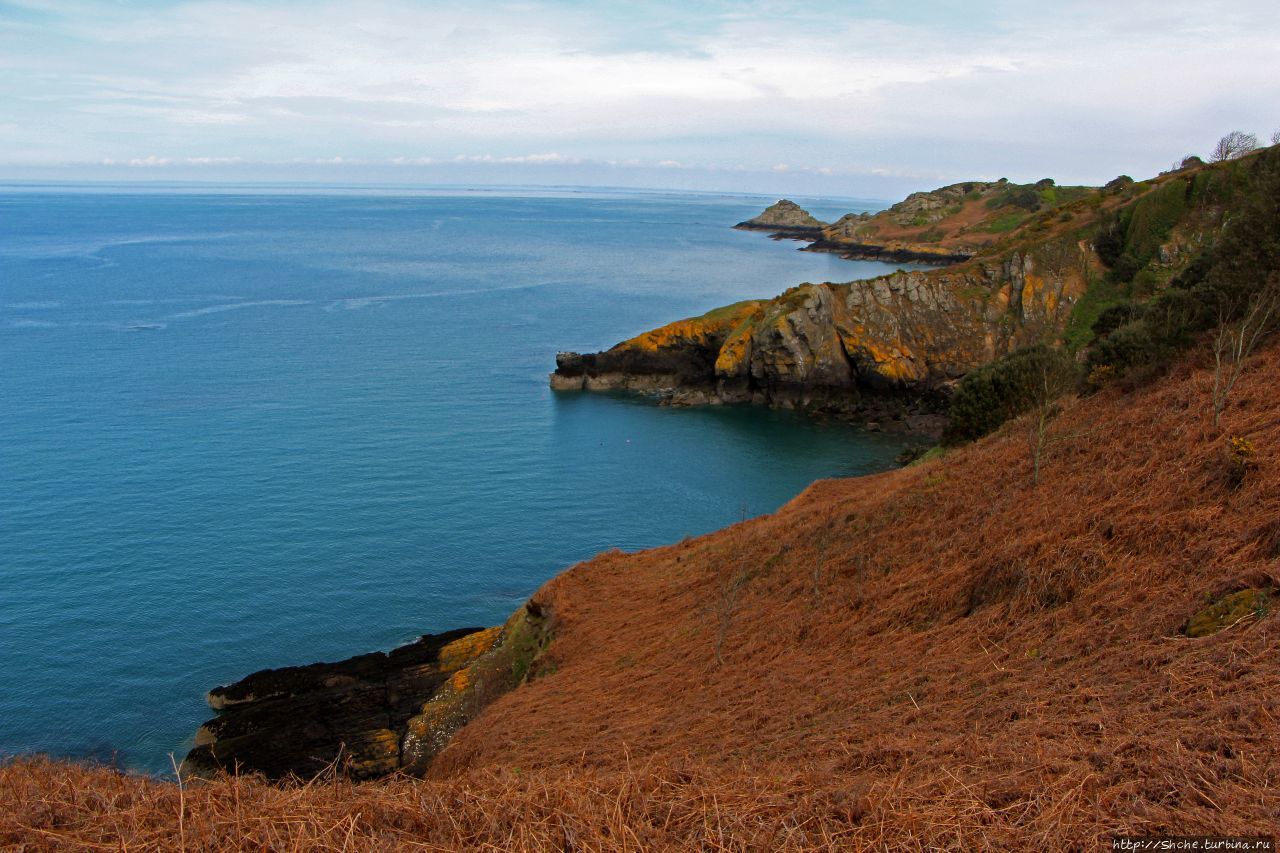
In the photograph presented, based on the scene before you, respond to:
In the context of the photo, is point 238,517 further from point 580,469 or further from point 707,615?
point 707,615

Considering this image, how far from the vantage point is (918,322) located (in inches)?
2662

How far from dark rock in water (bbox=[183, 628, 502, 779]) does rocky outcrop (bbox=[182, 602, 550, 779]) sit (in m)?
0.03

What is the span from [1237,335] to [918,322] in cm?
4746

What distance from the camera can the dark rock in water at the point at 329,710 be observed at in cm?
2509

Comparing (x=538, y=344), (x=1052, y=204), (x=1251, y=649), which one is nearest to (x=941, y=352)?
(x=538, y=344)

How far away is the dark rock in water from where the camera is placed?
2509cm

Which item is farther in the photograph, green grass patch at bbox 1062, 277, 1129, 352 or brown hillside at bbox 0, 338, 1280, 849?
green grass patch at bbox 1062, 277, 1129, 352

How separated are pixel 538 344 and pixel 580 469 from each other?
33700mm

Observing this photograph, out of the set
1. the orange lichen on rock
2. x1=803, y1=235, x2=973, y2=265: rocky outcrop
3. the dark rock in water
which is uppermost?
x1=803, y1=235, x2=973, y2=265: rocky outcrop

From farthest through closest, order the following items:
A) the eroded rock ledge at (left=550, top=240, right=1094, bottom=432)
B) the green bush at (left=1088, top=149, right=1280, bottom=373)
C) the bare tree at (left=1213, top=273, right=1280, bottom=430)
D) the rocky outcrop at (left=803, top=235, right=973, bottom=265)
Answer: the rocky outcrop at (left=803, top=235, right=973, bottom=265)
the eroded rock ledge at (left=550, top=240, right=1094, bottom=432)
the green bush at (left=1088, top=149, right=1280, bottom=373)
the bare tree at (left=1213, top=273, right=1280, bottom=430)

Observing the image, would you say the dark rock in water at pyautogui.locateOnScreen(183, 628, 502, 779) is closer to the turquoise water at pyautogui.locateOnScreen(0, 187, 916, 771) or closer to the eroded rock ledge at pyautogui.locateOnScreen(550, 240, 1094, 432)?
the turquoise water at pyautogui.locateOnScreen(0, 187, 916, 771)

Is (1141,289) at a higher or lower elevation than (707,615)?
higher

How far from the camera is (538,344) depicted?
84.1 metres

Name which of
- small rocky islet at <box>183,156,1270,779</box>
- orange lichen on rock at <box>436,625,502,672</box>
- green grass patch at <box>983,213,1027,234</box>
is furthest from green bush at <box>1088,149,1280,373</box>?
green grass patch at <box>983,213,1027,234</box>
